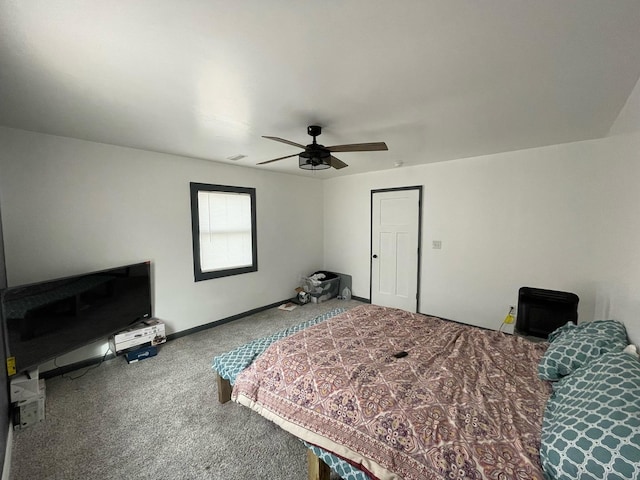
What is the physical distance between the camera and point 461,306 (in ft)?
12.3

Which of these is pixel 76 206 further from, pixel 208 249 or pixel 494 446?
pixel 494 446

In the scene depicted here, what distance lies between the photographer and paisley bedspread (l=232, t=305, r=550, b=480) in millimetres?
1118

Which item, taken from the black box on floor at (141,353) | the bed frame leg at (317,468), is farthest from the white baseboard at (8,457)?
the bed frame leg at (317,468)

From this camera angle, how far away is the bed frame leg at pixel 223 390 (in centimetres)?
216

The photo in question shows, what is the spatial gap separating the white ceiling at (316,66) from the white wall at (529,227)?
1.88 ft

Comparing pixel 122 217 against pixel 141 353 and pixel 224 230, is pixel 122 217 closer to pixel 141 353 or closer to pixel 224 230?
pixel 224 230

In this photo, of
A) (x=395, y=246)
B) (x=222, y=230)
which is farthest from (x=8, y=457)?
(x=395, y=246)

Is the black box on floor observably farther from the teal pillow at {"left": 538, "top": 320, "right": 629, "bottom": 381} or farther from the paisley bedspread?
the teal pillow at {"left": 538, "top": 320, "right": 629, "bottom": 381}

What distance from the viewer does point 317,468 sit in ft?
4.71

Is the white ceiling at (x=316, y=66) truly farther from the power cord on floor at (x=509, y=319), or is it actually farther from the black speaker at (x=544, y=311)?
the power cord on floor at (x=509, y=319)

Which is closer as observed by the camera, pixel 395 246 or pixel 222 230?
pixel 222 230

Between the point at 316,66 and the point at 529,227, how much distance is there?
324 cm

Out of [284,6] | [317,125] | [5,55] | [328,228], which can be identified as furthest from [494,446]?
[328,228]

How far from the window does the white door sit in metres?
2.16
